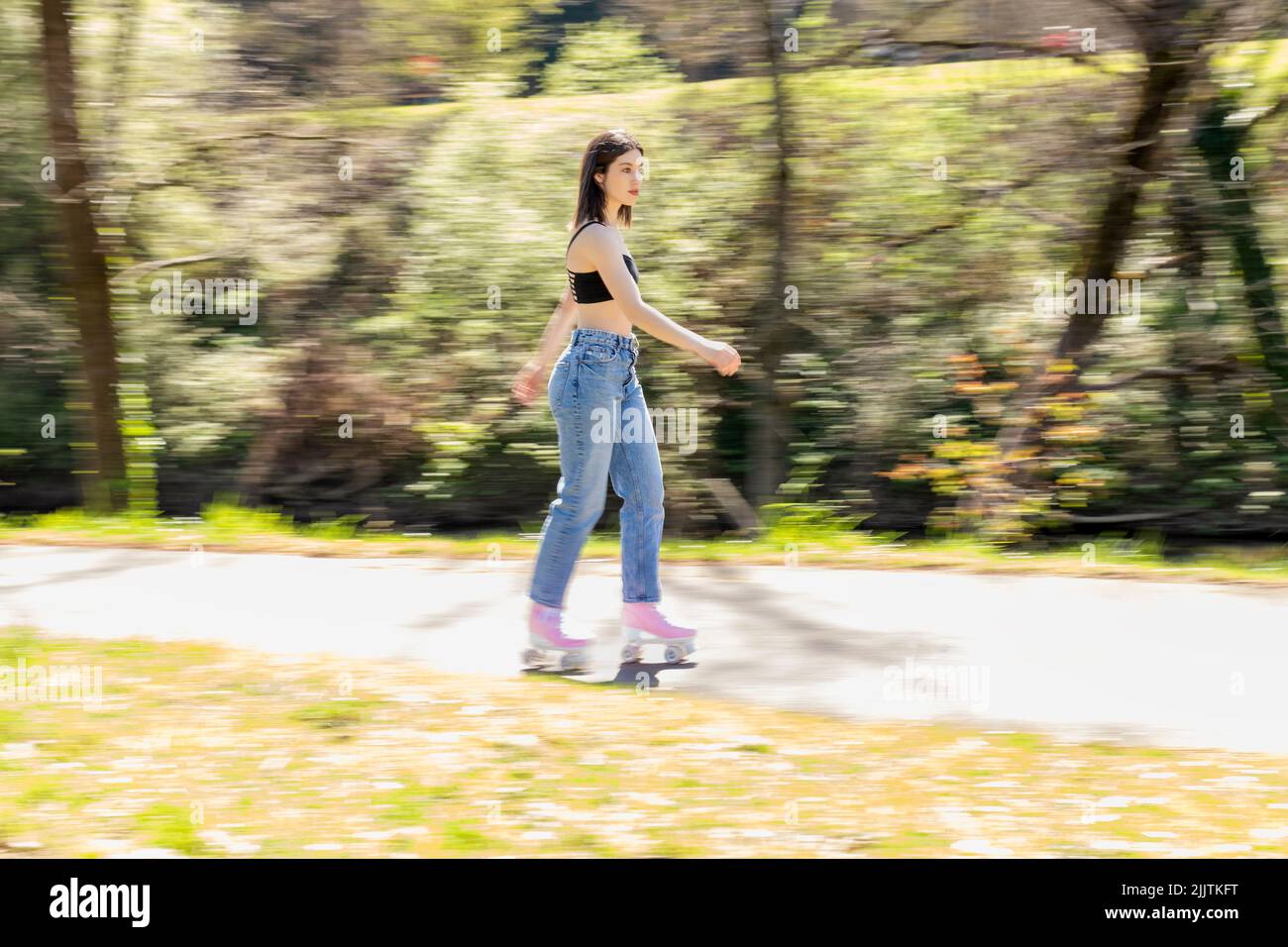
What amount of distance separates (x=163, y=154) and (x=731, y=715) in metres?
7.95

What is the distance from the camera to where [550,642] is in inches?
207

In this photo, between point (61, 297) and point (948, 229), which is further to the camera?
point (61, 297)

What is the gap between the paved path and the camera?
4.71 m

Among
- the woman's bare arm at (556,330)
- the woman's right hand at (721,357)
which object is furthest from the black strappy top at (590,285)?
Answer: the woman's right hand at (721,357)

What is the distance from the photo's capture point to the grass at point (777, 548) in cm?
707

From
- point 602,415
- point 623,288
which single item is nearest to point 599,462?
point 602,415

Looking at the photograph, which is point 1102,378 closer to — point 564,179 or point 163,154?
point 564,179

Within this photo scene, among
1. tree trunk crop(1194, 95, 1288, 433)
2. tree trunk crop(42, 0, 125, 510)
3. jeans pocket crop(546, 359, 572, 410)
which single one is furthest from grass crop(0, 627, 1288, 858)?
tree trunk crop(42, 0, 125, 510)

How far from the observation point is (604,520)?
10.4 meters

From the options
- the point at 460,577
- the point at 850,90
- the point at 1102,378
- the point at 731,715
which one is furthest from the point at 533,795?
the point at 850,90

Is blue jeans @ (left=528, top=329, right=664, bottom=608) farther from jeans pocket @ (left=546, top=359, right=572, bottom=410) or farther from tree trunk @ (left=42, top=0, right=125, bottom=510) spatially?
tree trunk @ (left=42, top=0, right=125, bottom=510)

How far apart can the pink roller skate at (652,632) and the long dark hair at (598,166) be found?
58.0 inches

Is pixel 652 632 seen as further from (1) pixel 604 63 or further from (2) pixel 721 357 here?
(1) pixel 604 63

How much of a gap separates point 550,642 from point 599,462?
2.28ft
